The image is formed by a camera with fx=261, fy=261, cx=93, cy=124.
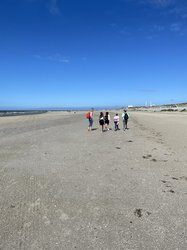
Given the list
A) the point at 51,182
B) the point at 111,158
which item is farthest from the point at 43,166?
the point at 111,158

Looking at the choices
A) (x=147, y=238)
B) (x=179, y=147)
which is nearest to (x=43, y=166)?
(x=147, y=238)

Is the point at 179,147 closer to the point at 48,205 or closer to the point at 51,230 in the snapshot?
the point at 48,205

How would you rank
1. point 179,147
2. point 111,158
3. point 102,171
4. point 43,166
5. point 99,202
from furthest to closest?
point 179,147, point 111,158, point 43,166, point 102,171, point 99,202

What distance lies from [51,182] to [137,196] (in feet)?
10.0

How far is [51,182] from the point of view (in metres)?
8.91

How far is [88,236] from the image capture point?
536 centimetres

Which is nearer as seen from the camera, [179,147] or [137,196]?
[137,196]

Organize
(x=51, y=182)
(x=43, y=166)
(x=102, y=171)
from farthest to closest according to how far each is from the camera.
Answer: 1. (x=43, y=166)
2. (x=102, y=171)
3. (x=51, y=182)

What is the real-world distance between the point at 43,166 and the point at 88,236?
244 inches

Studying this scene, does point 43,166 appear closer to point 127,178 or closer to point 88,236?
point 127,178

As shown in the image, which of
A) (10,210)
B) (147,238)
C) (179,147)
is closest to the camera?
(147,238)

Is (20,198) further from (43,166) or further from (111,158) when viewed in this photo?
(111,158)

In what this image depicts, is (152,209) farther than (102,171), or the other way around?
(102,171)

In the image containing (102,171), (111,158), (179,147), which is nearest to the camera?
(102,171)
